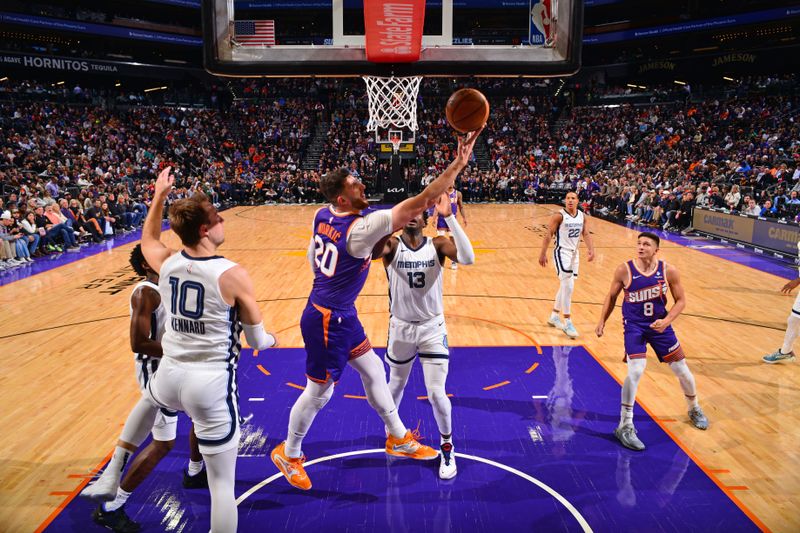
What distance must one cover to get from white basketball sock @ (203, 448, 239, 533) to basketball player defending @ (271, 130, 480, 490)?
1.07 meters

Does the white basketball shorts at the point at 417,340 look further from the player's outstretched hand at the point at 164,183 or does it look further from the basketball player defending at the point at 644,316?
the player's outstretched hand at the point at 164,183

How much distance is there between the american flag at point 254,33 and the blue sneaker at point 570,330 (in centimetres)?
527

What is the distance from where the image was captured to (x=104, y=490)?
12.2ft

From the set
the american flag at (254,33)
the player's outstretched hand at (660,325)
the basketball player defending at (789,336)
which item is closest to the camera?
the player's outstretched hand at (660,325)

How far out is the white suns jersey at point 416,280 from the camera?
173 inches

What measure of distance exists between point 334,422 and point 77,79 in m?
34.9

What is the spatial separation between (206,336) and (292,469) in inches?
65.9

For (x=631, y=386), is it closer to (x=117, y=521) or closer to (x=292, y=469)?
(x=292, y=469)

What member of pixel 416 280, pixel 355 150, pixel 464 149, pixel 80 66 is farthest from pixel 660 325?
pixel 80 66

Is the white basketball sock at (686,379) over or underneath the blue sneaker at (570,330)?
over

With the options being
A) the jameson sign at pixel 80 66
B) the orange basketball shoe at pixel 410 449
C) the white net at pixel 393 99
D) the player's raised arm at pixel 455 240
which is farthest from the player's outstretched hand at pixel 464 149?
the jameson sign at pixel 80 66

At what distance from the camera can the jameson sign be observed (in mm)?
26578

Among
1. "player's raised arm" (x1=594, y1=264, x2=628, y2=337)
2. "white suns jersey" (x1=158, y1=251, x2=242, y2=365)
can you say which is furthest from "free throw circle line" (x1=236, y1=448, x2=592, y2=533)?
"white suns jersey" (x1=158, y1=251, x2=242, y2=365)

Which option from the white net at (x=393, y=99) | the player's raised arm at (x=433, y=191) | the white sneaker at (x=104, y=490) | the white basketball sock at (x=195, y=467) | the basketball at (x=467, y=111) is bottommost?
the white basketball sock at (x=195, y=467)
